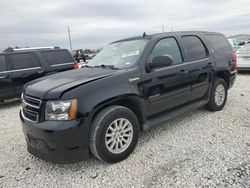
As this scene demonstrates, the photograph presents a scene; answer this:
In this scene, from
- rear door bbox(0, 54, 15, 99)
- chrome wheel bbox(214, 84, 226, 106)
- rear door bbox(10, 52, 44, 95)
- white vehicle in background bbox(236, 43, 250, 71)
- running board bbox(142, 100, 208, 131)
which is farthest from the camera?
white vehicle in background bbox(236, 43, 250, 71)

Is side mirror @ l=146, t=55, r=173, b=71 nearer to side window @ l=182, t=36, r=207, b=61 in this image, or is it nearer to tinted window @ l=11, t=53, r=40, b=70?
side window @ l=182, t=36, r=207, b=61

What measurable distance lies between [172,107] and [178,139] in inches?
21.9

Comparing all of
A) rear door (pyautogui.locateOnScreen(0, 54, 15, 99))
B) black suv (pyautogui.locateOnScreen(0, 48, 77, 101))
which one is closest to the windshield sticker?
black suv (pyautogui.locateOnScreen(0, 48, 77, 101))

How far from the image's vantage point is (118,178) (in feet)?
8.21

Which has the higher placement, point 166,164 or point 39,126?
point 39,126

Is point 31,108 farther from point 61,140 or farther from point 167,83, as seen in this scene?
point 167,83

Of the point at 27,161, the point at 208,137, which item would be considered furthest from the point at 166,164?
the point at 27,161

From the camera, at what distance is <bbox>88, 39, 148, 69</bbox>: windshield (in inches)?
126

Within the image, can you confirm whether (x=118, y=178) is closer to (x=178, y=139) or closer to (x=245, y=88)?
(x=178, y=139)

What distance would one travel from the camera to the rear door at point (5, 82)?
5977 millimetres

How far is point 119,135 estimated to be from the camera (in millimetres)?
2789

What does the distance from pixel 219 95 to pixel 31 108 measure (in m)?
3.84

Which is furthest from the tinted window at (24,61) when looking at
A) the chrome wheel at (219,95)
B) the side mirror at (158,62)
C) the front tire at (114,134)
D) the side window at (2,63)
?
the chrome wheel at (219,95)

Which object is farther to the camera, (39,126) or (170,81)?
(170,81)
